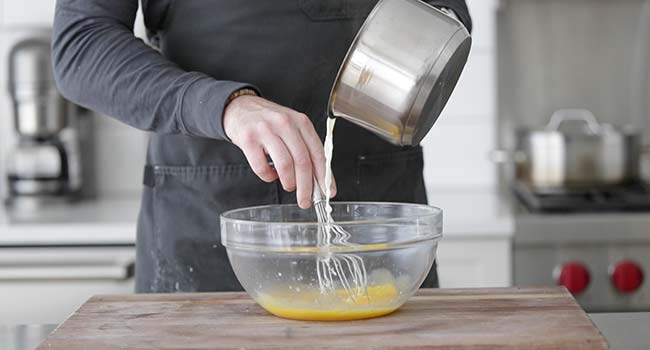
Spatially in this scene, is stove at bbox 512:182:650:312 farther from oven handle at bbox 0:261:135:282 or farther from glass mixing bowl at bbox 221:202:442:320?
glass mixing bowl at bbox 221:202:442:320

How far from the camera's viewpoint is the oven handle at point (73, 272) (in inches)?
80.0

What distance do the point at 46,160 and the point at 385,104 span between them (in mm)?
1550

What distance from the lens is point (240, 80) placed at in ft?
4.58

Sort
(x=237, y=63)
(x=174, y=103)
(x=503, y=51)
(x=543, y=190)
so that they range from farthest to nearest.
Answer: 1. (x=503, y=51)
2. (x=543, y=190)
3. (x=237, y=63)
4. (x=174, y=103)

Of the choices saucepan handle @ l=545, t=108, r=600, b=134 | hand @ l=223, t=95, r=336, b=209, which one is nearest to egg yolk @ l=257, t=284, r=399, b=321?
hand @ l=223, t=95, r=336, b=209

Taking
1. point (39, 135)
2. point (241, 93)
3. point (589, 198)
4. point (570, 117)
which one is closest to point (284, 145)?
point (241, 93)

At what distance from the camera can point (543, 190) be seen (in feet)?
7.51

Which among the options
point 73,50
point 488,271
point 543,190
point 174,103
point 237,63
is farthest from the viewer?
point 543,190

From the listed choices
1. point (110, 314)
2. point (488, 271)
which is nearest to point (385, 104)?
point (110, 314)

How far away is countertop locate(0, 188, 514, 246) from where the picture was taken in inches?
80.9

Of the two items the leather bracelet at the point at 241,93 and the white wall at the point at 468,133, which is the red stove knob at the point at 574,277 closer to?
the white wall at the point at 468,133

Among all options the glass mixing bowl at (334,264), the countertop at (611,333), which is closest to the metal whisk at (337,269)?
the glass mixing bowl at (334,264)

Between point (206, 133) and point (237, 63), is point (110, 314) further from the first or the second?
point (237, 63)

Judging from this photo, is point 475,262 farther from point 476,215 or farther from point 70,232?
point 70,232
